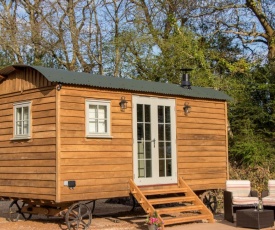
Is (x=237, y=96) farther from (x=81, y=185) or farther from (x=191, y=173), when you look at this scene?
(x=81, y=185)

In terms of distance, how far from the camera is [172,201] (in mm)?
11242

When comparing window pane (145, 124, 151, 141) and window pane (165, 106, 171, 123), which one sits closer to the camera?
window pane (145, 124, 151, 141)

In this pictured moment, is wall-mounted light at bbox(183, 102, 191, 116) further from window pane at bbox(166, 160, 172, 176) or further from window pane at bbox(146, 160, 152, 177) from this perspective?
window pane at bbox(146, 160, 152, 177)

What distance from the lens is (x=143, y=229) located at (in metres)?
10.4

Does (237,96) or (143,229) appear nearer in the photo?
(143,229)

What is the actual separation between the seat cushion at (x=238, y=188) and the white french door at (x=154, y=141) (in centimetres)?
125

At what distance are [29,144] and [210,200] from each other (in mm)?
5134

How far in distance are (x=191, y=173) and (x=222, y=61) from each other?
908 centimetres

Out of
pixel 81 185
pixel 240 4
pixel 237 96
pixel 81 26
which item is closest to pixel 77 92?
pixel 81 185

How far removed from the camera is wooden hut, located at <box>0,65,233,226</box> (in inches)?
398

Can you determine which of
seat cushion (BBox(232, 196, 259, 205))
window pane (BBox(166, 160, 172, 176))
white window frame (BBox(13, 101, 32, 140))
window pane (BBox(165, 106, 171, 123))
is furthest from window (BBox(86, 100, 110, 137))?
seat cushion (BBox(232, 196, 259, 205))

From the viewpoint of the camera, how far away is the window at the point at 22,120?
10844mm

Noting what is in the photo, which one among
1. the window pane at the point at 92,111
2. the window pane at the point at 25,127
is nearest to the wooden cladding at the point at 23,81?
the window pane at the point at 25,127

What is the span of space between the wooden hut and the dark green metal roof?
1.0 inches
